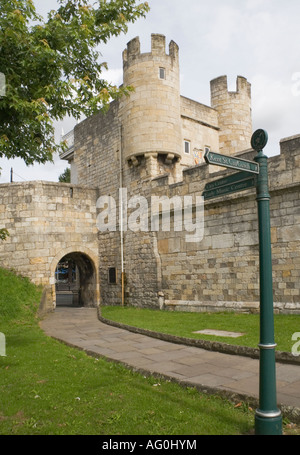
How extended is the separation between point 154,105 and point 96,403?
39.3ft

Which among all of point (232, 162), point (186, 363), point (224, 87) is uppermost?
point (224, 87)

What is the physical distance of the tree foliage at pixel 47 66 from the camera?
19.8 ft

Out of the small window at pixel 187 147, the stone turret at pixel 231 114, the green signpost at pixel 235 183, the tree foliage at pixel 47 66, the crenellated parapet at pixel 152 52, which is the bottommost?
the green signpost at pixel 235 183

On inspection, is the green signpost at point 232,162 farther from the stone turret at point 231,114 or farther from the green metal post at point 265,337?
the stone turret at point 231,114

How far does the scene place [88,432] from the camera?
379 cm

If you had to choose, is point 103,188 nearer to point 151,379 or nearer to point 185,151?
point 185,151

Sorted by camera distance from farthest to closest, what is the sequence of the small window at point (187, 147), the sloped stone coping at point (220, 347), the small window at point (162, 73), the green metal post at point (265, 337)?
the small window at point (187, 147), the small window at point (162, 73), the sloped stone coping at point (220, 347), the green metal post at point (265, 337)

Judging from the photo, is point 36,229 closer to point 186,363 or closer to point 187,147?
point 187,147

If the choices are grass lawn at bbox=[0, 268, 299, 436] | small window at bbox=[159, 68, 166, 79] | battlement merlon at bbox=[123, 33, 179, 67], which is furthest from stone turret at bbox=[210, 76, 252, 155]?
grass lawn at bbox=[0, 268, 299, 436]

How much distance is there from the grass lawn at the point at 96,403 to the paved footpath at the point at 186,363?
0.33 meters

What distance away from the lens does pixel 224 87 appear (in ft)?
60.4

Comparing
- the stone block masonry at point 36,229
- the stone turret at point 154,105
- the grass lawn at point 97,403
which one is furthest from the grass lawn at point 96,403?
the stone turret at point 154,105

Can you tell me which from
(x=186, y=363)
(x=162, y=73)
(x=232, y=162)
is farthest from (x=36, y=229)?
(x=232, y=162)

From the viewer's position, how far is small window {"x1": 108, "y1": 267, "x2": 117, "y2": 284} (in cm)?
1655
